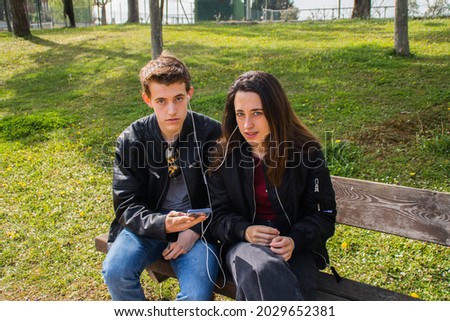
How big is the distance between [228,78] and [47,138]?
3.44 metres

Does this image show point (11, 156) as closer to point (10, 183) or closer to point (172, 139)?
point (10, 183)

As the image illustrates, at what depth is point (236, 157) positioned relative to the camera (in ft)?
8.75

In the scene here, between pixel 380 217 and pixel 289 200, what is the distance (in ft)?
1.92

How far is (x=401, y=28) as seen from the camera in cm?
833

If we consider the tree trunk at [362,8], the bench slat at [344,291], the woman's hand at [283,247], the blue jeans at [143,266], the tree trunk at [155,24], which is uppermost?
the tree trunk at [362,8]

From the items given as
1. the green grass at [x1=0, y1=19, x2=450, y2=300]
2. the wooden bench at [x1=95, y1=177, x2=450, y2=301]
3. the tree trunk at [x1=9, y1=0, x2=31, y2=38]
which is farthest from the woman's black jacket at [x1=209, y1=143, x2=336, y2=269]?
the tree trunk at [x1=9, y1=0, x2=31, y2=38]

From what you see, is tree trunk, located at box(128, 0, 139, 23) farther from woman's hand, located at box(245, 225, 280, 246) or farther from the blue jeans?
woman's hand, located at box(245, 225, 280, 246)

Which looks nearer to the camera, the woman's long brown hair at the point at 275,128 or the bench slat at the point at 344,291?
the bench slat at the point at 344,291

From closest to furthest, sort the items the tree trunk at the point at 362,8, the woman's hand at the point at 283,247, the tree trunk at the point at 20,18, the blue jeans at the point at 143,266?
the woman's hand at the point at 283,247 < the blue jeans at the point at 143,266 < the tree trunk at the point at 20,18 < the tree trunk at the point at 362,8

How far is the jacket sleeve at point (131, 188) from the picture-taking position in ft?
8.73

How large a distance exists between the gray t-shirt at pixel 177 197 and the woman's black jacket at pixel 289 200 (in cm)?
25

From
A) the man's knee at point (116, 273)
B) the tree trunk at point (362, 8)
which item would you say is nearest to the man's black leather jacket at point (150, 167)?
the man's knee at point (116, 273)

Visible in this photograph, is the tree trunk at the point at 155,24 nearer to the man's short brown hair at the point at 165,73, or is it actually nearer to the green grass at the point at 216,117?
A: the green grass at the point at 216,117

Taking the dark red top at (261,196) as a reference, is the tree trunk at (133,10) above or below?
above
